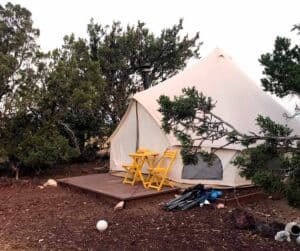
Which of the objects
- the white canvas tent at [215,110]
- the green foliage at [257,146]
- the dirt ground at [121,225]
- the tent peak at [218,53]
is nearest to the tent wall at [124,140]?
the white canvas tent at [215,110]

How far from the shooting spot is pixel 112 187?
26.8 feet

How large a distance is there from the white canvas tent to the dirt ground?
106 centimetres

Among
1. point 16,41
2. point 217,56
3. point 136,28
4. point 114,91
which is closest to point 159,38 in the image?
point 136,28

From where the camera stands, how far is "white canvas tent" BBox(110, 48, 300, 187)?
26.7 feet

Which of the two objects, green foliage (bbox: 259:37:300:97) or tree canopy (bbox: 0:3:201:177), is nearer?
green foliage (bbox: 259:37:300:97)

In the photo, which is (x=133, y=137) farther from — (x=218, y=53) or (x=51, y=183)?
(x=218, y=53)

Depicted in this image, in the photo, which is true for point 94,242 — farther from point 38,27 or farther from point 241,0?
point 38,27

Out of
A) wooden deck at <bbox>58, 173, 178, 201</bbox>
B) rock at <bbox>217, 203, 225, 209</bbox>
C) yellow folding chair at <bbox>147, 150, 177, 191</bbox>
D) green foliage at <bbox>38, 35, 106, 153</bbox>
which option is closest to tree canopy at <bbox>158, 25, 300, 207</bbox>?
rock at <bbox>217, 203, 225, 209</bbox>

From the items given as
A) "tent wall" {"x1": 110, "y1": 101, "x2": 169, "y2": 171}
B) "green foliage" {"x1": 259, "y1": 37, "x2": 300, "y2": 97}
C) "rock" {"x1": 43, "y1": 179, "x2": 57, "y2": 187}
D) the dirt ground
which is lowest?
the dirt ground

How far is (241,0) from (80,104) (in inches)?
175

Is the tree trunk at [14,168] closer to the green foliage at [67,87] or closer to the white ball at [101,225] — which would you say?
the green foliage at [67,87]

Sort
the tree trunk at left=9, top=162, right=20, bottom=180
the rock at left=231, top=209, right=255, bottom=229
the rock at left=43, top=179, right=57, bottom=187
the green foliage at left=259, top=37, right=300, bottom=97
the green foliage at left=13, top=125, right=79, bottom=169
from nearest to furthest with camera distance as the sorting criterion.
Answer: the green foliage at left=259, top=37, right=300, bottom=97, the rock at left=231, top=209, right=255, bottom=229, the rock at left=43, top=179, right=57, bottom=187, the green foliage at left=13, top=125, right=79, bottom=169, the tree trunk at left=9, top=162, right=20, bottom=180

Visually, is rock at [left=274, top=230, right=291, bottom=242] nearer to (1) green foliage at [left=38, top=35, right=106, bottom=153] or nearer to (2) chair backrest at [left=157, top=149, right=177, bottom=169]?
(2) chair backrest at [left=157, top=149, right=177, bottom=169]

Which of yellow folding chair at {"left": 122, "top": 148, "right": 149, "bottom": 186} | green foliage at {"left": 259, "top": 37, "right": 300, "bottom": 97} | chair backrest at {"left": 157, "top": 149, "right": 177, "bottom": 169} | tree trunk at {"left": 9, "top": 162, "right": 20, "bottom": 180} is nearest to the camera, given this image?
green foliage at {"left": 259, "top": 37, "right": 300, "bottom": 97}
